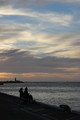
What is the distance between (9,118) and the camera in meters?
10.9

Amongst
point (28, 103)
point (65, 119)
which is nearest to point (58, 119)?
point (65, 119)

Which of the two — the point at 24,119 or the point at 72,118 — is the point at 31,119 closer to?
the point at 24,119

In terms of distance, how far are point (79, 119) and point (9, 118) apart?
363 centimetres

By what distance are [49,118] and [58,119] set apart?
470mm

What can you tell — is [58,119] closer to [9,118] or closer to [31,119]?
[31,119]

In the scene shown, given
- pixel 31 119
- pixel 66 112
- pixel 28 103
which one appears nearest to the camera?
pixel 31 119

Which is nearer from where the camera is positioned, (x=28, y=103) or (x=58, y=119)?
(x=58, y=119)

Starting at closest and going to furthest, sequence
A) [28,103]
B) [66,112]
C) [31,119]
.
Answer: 1. [31,119]
2. [66,112]
3. [28,103]

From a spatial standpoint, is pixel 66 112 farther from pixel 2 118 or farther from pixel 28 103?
pixel 28 103

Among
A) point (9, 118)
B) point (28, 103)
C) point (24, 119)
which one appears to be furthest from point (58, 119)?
point (28, 103)

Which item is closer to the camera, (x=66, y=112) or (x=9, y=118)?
(x=9, y=118)

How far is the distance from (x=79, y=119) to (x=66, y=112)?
220 cm

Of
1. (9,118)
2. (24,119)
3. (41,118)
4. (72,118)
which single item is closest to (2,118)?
(9,118)

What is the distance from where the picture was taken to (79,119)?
10664mm
